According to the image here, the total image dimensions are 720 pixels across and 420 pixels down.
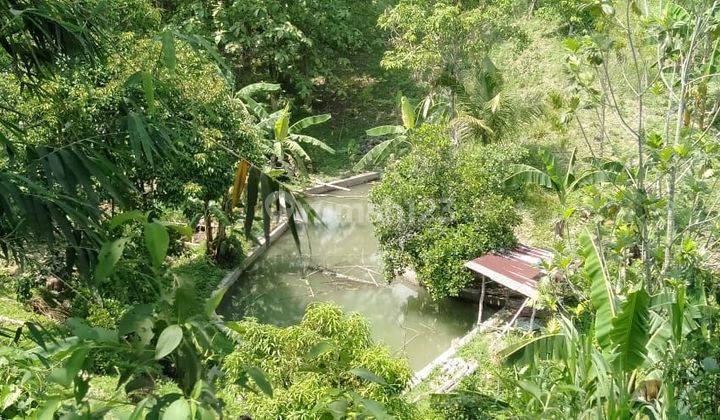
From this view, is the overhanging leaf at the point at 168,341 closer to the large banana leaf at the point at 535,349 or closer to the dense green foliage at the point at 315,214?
the dense green foliage at the point at 315,214

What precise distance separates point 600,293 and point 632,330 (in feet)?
2.32

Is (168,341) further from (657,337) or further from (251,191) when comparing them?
(657,337)

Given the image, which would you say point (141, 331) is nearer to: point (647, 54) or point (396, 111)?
point (647, 54)

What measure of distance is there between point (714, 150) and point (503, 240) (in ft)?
14.8

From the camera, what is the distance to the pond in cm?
932

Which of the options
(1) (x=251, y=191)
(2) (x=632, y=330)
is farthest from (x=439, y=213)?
(1) (x=251, y=191)

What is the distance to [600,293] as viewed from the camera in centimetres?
445

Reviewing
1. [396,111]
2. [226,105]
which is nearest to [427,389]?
[226,105]

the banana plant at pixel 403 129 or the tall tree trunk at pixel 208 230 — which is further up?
the banana plant at pixel 403 129

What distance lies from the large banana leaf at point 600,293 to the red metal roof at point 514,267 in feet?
10.8

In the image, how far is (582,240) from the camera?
4617 millimetres

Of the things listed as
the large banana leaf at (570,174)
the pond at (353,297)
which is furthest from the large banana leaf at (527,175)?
the pond at (353,297)

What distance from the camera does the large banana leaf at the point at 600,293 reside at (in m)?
4.27

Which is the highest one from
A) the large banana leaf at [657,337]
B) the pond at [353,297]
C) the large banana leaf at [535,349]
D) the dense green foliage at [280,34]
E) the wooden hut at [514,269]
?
the dense green foliage at [280,34]
